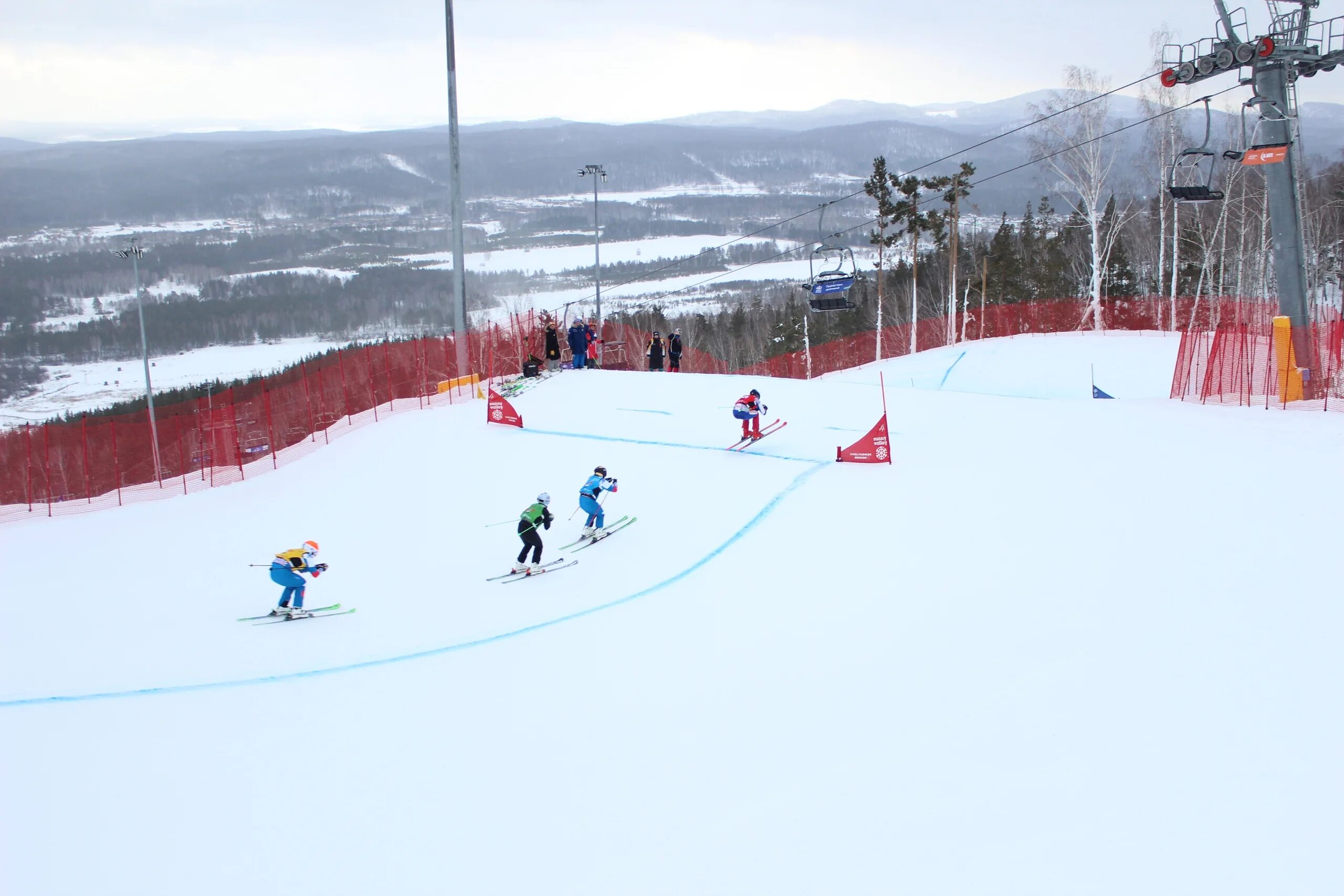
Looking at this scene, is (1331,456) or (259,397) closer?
(1331,456)

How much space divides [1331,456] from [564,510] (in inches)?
396

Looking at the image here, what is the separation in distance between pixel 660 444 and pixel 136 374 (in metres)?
95.5

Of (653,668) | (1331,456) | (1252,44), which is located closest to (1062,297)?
(1252,44)

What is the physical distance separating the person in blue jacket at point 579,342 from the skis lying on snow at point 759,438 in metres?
7.67

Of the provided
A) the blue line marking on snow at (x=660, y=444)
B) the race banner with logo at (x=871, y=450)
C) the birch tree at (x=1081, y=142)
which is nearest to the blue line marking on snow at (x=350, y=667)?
the race banner with logo at (x=871, y=450)

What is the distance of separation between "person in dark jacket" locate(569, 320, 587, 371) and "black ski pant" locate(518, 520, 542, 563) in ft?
39.7

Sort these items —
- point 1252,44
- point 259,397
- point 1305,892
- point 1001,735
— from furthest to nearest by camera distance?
point 259,397, point 1252,44, point 1001,735, point 1305,892

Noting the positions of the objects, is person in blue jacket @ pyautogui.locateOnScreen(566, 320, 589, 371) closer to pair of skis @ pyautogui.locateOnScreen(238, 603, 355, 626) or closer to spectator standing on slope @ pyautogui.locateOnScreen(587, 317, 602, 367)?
spectator standing on slope @ pyautogui.locateOnScreen(587, 317, 602, 367)

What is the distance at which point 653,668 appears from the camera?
843 cm

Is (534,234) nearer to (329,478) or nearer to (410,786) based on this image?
(329,478)

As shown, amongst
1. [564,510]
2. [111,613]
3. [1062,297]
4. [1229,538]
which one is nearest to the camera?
[1229,538]

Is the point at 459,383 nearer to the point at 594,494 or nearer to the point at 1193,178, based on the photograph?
the point at 594,494

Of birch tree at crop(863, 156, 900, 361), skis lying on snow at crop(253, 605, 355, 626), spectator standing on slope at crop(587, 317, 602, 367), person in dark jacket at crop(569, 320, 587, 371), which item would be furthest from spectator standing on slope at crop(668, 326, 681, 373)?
birch tree at crop(863, 156, 900, 361)

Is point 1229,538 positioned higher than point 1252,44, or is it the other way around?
point 1252,44
